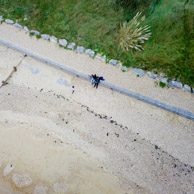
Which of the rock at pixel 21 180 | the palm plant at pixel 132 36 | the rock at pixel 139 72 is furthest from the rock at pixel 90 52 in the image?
the rock at pixel 21 180

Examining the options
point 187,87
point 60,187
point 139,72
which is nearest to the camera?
Answer: point 60,187

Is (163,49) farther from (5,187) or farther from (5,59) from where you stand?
(5,187)

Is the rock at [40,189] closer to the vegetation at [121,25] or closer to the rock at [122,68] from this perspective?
the rock at [122,68]

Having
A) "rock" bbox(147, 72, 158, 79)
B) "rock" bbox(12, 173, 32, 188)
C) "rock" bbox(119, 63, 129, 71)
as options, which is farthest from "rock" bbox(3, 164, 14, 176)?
"rock" bbox(147, 72, 158, 79)

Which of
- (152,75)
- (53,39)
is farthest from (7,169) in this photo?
(152,75)

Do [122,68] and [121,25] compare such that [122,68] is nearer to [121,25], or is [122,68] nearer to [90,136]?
[121,25]

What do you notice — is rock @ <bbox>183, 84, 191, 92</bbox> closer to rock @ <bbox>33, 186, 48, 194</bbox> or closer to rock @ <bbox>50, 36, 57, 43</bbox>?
rock @ <bbox>50, 36, 57, 43</bbox>
